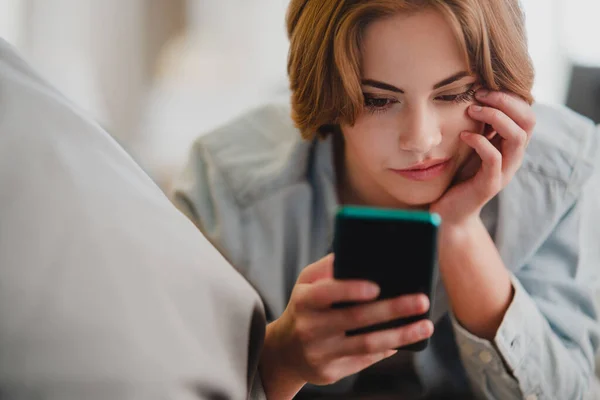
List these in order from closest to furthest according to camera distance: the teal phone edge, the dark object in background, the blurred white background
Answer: the teal phone edge
the dark object in background
the blurred white background

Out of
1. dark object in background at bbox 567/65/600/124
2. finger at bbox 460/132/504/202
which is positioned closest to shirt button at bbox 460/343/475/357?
finger at bbox 460/132/504/202

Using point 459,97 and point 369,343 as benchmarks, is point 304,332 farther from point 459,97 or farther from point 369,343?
point 459,97

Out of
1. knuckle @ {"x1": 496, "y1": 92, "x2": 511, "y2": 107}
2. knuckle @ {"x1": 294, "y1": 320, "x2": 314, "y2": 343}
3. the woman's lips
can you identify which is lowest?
knuckle @ {"x1": 294, "y1": 320, "x2": 314, "y2": 343}

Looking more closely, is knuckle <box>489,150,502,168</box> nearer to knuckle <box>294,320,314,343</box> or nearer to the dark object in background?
knuckle <box>294,320,314,343</box>

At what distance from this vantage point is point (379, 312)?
317 mm

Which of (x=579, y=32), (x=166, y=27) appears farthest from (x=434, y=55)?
(x=166, y=27)

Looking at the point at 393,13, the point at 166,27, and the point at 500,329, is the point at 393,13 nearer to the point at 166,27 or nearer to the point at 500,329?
the point at 500,329

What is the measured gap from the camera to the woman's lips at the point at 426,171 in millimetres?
410

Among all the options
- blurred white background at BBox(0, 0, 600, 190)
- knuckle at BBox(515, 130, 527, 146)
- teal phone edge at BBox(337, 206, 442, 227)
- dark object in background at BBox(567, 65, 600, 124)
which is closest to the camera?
teal phone edge at BBox(337, 206, 442, 227)

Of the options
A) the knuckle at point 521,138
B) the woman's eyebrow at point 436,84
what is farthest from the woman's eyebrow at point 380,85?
the knuckle at point 521,138

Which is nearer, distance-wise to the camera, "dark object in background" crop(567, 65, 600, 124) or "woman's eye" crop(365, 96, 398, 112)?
"woman's eye" crop(365, 96, 398, 112)

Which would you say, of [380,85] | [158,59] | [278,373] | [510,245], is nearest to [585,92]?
[510,245]

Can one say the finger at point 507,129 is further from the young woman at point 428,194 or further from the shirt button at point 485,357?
the shirt button at point 485,357

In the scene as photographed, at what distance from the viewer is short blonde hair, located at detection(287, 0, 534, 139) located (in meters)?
0.36
